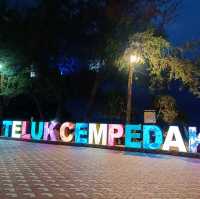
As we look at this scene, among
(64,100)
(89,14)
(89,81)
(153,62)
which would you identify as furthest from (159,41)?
(64,100)

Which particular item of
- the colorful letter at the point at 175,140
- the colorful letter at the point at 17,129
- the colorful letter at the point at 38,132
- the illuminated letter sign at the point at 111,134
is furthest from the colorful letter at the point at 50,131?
the colorful letter at the point at 175,140

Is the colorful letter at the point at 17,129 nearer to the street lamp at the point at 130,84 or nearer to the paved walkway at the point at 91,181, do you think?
the street lamp at the point at 130,84

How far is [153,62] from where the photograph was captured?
3070cm

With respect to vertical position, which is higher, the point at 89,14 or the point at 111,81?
the point at 89,14

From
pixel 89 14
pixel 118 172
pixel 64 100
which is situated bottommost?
pixel 118 172

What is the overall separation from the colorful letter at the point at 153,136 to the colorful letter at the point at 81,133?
514cm

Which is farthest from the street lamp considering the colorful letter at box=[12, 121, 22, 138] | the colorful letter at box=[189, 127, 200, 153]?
the colorful letter at box=[12, 121, 22, 138]

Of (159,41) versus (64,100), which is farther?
(64,100)

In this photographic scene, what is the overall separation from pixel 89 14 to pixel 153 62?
7201 mm

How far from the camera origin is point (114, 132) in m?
28.5

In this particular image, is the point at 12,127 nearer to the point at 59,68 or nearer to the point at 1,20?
the point at 59,68

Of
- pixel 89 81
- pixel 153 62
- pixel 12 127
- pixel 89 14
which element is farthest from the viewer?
pixel 89 81

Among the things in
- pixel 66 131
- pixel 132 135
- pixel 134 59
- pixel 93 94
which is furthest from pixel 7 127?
pixel 132 135

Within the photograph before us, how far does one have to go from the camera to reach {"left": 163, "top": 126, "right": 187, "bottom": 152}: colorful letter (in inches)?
955
